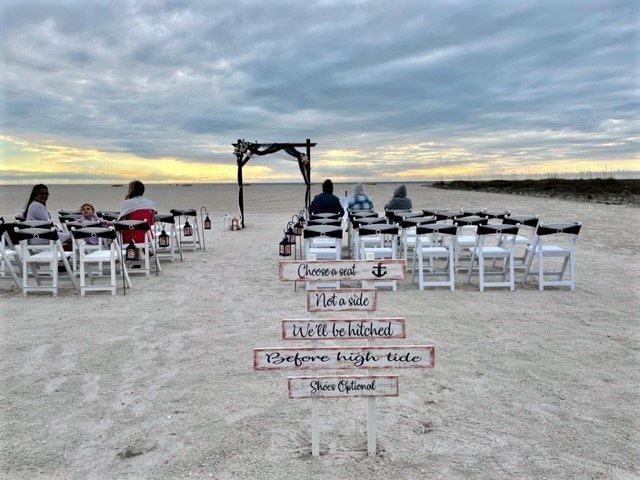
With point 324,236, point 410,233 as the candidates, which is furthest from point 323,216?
point 324,236

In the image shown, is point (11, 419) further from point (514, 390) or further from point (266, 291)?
point (266, 291)

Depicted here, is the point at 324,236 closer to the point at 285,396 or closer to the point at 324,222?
the point at 324,222

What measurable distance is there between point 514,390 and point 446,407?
0.59 m

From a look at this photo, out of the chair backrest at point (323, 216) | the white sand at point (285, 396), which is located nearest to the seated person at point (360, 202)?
the chair backrest at point (323, 216)

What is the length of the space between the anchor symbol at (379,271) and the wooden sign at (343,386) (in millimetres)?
525

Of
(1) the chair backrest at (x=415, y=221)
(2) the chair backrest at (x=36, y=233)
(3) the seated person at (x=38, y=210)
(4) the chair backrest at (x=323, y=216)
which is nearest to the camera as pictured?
(2) the chair backrest at (x=36, y=233)

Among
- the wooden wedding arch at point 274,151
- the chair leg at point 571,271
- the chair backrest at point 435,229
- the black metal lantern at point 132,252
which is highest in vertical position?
the wooden wedding arch at point 274,151

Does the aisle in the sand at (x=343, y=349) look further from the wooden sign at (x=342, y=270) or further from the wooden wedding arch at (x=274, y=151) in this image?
the wooden wedding arch at (x=274, y=151)

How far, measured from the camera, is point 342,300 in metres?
2.83

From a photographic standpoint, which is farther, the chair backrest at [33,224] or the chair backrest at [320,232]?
the chair backrest at [33,224]

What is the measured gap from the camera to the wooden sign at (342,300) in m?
2.82

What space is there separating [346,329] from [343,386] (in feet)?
0.99

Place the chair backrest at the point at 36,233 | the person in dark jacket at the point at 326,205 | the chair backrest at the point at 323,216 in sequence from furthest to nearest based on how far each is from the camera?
the person in dark jacket at the point at 326,205 < the chair backrest at the point at 323,216 < the chair backrest at the point at 36,233

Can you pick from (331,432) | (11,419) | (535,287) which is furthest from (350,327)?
(535,287)
